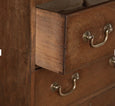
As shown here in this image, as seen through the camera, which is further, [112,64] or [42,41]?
[112,64]

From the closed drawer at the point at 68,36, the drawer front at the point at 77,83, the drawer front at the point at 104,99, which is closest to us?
the closed drawer at the point at 68,36

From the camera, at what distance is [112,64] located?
1327mm

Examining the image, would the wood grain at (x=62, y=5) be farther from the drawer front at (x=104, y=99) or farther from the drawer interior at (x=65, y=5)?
the drawer front at (x=104, y=99)

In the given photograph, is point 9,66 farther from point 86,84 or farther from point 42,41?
point 86,84

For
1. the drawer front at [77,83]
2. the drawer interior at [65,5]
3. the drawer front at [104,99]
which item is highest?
the drawer interior at [65,5]

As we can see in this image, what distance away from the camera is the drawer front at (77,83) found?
3.61ft

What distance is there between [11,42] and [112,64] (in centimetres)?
42

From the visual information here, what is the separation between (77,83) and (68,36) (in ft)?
0.99

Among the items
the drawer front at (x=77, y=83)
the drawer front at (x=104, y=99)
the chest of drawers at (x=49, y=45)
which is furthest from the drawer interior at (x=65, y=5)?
the drawer front at (x=104, y=99)

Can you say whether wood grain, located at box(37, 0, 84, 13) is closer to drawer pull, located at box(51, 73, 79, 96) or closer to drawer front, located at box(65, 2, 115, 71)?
drawer front, located at box(65, 2, 115, 71)

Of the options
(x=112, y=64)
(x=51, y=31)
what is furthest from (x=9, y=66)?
(x=112, y=64)

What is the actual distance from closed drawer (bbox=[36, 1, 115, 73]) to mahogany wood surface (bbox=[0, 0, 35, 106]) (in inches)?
1.3

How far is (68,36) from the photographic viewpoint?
0.96 metres

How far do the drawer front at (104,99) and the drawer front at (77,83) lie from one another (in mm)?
39
